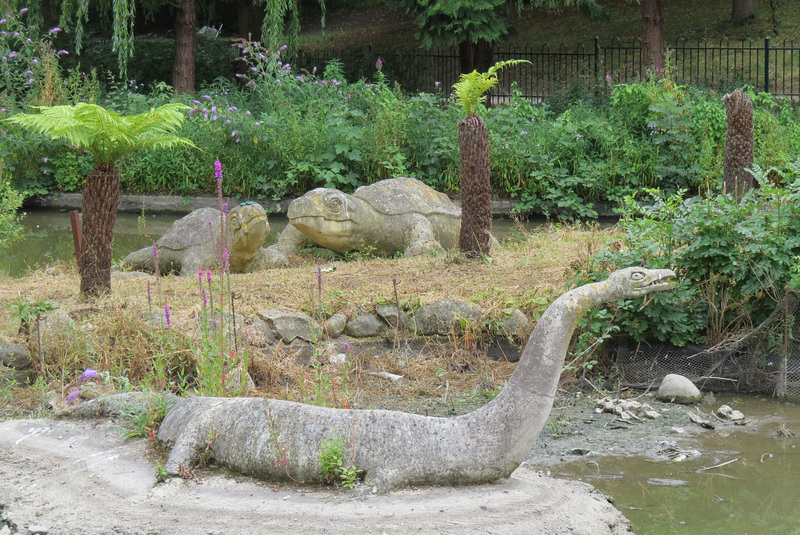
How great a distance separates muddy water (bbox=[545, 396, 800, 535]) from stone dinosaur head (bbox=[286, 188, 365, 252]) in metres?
5.07

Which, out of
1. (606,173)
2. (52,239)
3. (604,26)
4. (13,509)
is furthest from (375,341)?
(604,26)

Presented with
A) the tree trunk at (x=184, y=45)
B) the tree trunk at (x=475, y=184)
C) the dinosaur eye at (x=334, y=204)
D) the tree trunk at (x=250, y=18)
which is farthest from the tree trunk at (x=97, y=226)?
the tree trunk at (x=250, y=18)

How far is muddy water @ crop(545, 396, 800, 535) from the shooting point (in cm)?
452

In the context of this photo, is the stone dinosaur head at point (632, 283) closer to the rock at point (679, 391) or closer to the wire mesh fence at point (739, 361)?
the rock at point (679, 391)

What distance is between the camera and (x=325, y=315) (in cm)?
726

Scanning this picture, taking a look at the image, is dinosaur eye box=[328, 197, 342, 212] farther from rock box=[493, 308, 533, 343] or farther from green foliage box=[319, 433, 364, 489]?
green foliage box=[319, 433, 364, 489]

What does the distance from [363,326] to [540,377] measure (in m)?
3.16

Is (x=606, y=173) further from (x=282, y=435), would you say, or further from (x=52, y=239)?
(x=282, y=435)

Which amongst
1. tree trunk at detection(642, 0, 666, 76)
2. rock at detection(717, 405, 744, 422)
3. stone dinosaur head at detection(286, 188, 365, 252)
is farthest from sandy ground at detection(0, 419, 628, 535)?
tree trunk at detection(642, 0, 666, 76)

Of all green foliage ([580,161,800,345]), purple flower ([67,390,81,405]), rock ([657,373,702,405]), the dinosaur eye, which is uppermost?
the dinosaur eye

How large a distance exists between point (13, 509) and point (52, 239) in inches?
358

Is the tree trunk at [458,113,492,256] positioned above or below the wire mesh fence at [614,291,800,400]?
above

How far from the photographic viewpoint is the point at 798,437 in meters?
5.61

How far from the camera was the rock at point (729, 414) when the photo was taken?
19.5 ft
